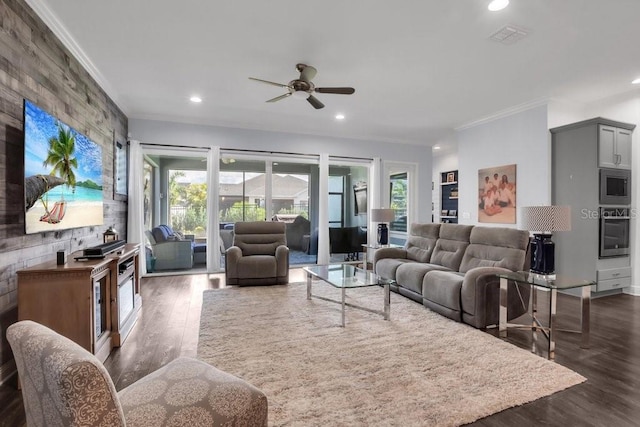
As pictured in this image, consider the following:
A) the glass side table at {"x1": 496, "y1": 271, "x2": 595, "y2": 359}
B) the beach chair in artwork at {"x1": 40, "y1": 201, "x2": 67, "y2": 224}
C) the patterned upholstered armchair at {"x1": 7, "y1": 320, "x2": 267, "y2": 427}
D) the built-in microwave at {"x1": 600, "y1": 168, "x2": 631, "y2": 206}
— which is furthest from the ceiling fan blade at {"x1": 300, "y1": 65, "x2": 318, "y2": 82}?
the built-in microwave at {"x1": 600, "y1": 168, "x2": 631, "y2": 206}

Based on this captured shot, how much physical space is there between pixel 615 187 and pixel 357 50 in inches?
165

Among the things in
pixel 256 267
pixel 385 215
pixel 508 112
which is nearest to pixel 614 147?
pixel 508 112

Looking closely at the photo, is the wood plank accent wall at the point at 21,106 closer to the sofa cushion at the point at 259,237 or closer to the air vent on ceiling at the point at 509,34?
the sofa cushion at the point at 259,237

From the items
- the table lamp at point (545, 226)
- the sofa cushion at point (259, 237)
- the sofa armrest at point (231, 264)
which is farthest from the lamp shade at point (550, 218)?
the sofa armrest at point (231, 264)

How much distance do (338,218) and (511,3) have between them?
505 centimetres

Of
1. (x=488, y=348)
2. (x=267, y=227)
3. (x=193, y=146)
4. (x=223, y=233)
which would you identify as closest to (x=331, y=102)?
(x=267, y=227)

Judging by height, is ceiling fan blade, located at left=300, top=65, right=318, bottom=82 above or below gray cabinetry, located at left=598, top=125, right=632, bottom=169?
above

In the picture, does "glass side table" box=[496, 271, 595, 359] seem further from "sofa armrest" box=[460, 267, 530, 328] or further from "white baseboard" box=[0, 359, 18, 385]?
"white baseboard" box=[0, 359, 18, 385]

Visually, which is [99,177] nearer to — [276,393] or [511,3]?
[276,393]

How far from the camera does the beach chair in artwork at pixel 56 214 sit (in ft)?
8.36

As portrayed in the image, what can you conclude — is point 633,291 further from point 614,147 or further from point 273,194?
point 273,194

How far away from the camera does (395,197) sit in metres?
7.62

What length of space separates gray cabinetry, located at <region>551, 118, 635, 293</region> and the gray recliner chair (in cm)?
419

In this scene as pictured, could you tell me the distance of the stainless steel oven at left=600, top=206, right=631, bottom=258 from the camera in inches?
169
